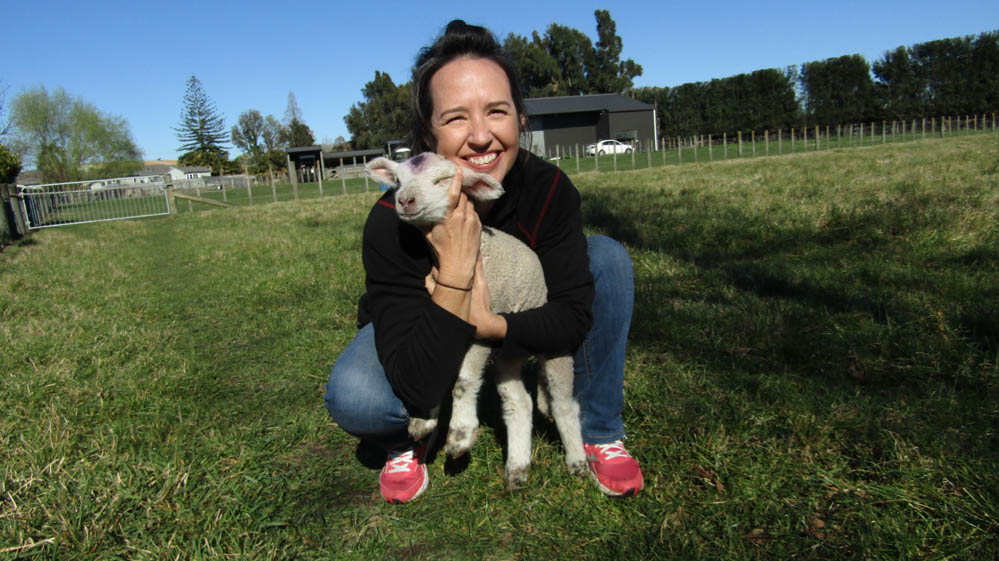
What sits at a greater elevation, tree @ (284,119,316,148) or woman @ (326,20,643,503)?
tree @ (284,119,316,148)

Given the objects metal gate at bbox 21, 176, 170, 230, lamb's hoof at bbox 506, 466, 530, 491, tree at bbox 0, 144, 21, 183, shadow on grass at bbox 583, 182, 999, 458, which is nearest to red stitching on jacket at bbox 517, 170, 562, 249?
lamb's hoof at bbox 506, 466, 530, 491

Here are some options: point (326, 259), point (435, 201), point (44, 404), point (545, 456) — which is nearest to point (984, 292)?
point (545, 456)

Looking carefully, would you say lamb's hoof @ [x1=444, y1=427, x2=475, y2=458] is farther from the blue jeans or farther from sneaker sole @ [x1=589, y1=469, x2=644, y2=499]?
sneaker sole @ [x1=589, y1=469, x2=644, y2=499]

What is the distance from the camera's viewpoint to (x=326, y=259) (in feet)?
23.0

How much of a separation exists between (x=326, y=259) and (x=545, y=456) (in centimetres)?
520

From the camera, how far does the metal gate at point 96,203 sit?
1622 centimetres

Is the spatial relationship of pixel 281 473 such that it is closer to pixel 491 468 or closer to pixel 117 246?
pixel 491 468

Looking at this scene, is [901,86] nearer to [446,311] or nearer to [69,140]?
[446,311]

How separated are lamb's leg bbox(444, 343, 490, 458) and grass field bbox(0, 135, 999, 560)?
292 millimetres

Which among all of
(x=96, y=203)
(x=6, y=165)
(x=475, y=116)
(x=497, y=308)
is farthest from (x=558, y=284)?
(x=6, y=165)

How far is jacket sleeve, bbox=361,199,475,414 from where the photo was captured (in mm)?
1965

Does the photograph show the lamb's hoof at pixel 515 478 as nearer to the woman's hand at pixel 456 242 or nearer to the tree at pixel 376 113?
the woman's hand at pixel 456 242

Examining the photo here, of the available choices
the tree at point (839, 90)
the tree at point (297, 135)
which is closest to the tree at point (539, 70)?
the tree at point (297, 135)

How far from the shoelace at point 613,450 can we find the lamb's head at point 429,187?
3.55 feet
